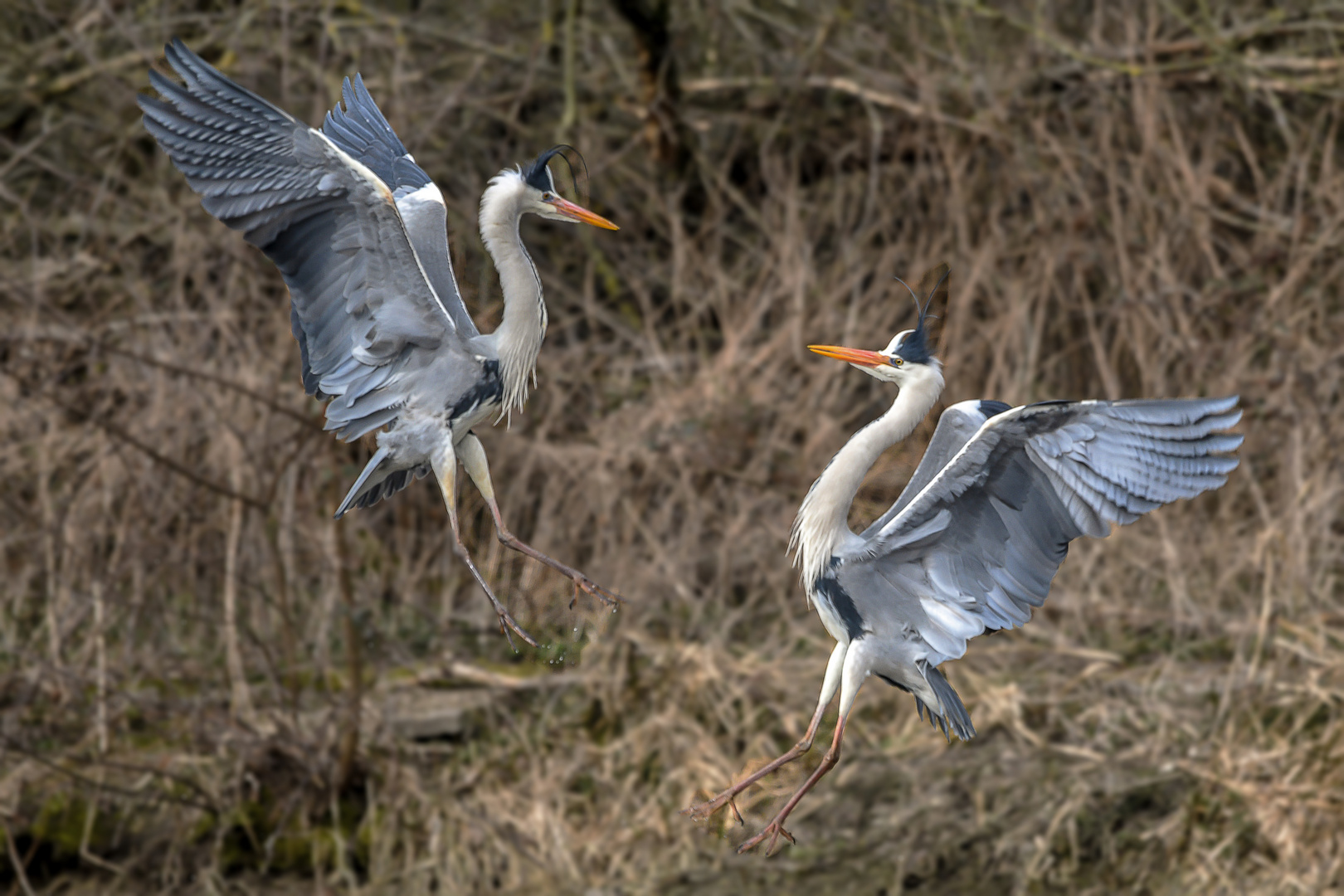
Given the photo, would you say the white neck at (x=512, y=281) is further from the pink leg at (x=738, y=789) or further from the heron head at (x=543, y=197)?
the pink leg at (x=738, y=789)

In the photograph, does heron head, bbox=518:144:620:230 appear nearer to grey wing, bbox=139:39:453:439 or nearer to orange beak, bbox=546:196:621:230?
orange beak, bbox=546:196:621:230

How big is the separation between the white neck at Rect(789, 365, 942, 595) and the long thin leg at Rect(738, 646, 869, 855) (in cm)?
20

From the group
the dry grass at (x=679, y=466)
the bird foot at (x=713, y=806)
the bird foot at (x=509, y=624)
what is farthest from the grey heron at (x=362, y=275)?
the dry grass at (x=679, y=466)

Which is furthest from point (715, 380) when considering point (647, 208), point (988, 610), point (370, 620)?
point (988, 610)

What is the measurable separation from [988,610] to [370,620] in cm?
479

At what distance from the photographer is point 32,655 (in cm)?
700

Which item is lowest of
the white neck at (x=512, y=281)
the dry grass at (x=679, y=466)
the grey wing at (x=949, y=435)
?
the dry grass at (x=679, y=466)

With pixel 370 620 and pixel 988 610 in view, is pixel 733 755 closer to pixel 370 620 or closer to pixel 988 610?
pixel 370 620

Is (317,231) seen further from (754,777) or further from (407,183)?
(754,777)

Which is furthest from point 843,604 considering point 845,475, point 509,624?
point 509,624

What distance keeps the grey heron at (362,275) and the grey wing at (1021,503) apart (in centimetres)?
65

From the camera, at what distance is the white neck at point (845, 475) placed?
3143 millimetres

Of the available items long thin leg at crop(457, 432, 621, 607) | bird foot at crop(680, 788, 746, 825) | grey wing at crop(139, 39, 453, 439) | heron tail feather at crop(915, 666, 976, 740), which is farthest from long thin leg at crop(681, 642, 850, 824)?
grey wing at crop(139, 39, 453, 439)

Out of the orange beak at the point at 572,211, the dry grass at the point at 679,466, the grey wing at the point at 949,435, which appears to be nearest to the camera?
the orange beak at the point at 572,211
